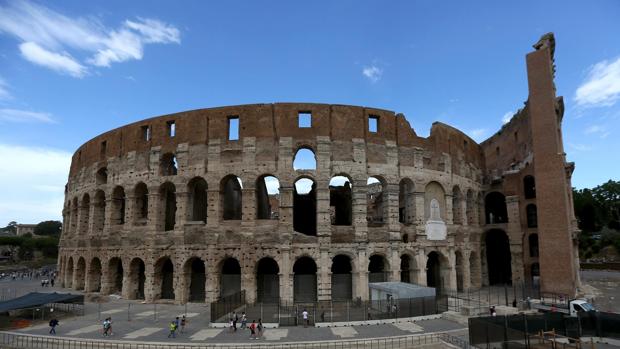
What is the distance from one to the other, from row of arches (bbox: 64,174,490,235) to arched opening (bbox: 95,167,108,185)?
0.90m

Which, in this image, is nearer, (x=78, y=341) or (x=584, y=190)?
(x=78, y=341)

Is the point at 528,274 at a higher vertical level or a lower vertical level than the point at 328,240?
lower

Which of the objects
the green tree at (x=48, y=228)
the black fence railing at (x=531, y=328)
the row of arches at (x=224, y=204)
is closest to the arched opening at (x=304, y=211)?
the row of arches at (x=224, y=204)

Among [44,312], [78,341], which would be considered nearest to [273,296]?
[78,341]

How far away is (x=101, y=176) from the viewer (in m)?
31.6

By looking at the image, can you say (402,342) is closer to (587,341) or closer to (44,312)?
(587,341)

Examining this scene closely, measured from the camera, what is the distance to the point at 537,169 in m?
27.4

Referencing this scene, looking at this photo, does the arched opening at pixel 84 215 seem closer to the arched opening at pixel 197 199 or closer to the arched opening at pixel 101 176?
the arched opening at pixel 101 176

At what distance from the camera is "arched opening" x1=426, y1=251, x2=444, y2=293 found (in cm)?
2816

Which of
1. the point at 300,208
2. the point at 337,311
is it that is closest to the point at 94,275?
the point at 300,208

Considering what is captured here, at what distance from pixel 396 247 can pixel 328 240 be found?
4.56 meters

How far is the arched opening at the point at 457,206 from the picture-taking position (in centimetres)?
2980

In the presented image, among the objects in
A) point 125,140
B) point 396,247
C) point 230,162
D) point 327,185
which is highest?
point 125,140

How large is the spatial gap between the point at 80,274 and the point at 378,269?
2366 cm
